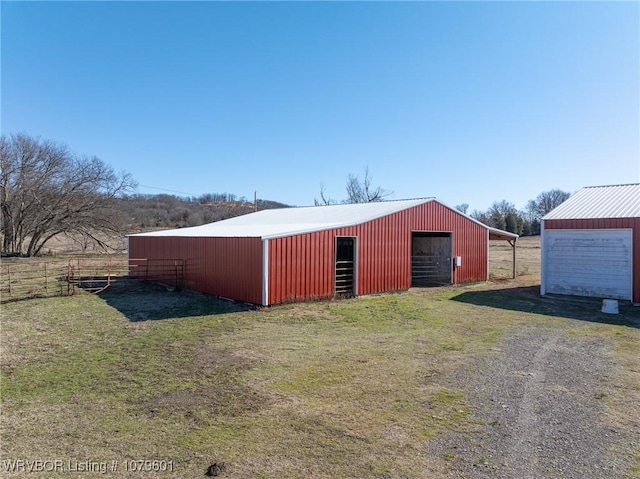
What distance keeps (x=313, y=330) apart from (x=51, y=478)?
19.8ft

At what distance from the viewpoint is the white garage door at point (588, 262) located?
13.4m

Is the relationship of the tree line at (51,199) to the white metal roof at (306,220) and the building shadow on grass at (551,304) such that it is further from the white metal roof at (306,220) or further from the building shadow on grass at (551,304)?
the building shadow on grass at (551,304)

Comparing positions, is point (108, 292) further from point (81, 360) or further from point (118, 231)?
point (118, 231)

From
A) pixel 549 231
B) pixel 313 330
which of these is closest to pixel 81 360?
pixel 313 330

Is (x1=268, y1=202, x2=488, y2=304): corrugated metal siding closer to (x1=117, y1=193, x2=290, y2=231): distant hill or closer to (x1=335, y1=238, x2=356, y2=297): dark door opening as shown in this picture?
(x1=335, y1=238, x2=356, y2=297): dark door opening

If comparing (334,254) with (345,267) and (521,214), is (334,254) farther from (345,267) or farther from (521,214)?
(521,214)

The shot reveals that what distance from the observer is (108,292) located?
14.7 meters

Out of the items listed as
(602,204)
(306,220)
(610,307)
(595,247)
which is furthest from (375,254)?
(602,204)

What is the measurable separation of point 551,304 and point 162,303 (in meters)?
11.7

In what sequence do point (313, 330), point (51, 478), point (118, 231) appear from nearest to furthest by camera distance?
1. point (51, 478)
2. point (313, 330)
3. point (118, 231)

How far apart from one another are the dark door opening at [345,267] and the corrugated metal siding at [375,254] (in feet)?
0.93

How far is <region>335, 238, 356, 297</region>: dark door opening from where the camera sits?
13797 millimetres

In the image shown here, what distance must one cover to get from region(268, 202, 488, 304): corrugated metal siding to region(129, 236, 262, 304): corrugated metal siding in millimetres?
628

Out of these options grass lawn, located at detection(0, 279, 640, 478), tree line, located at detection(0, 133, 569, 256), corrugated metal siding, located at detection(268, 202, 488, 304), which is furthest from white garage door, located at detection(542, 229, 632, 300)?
tree line, located at detection(0, 133, 569, 256)
